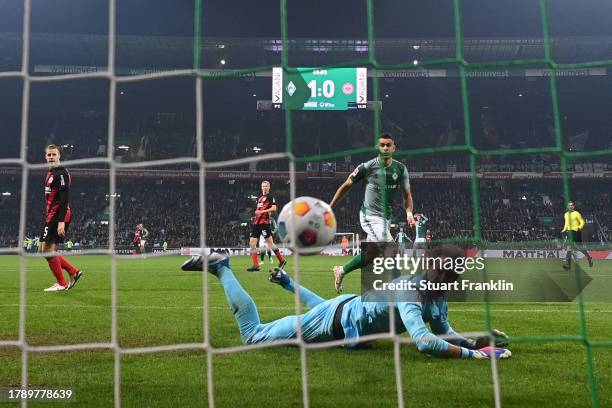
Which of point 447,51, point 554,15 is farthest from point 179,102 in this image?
point 554,15

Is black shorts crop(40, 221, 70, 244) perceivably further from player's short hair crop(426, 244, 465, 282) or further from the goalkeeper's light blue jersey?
player's short hair crop(426, 244, 465, 282)

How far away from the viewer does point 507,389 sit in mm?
2746

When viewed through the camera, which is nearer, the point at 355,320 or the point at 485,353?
the point at 485,353

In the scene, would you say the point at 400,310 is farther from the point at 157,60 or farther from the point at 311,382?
the point at 157,60

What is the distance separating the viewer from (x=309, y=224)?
3.56m

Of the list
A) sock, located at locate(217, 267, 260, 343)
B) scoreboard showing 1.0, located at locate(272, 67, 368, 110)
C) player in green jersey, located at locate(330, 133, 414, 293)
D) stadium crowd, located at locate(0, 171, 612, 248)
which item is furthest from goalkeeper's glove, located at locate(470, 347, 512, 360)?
stadium crowd, located at locate(0, 171, 612, 248)

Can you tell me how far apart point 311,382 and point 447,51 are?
24708 millimetres

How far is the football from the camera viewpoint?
11.6 feet

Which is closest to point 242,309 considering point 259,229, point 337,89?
point 259,229

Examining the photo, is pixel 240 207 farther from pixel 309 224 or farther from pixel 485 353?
pixel 485 353

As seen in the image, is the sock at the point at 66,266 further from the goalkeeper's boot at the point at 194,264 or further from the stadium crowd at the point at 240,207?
the stadium crowd at the point at 240,207

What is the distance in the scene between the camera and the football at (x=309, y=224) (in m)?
3.54

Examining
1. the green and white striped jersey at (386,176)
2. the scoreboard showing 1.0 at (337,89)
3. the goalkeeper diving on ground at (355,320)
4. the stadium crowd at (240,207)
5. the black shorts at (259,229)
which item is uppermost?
the scoreboard showing 1.0 at (337,89)

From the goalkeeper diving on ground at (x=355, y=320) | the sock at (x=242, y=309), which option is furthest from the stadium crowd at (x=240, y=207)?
the sock at (x=242, y=309)
